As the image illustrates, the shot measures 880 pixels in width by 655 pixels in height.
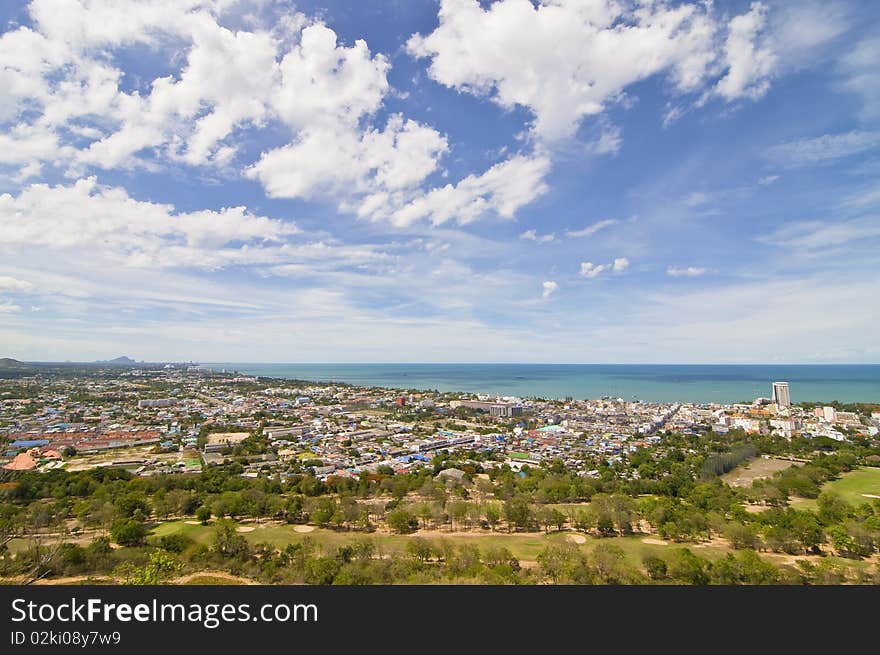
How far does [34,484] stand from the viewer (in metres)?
19.0

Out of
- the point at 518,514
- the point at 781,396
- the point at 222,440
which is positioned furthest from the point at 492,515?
the point at 781,396

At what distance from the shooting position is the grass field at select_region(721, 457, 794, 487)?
2356cm

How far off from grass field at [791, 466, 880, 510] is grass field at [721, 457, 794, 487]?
2.78 m

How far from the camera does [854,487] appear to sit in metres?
21.6

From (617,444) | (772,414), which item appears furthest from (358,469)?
(772,414)

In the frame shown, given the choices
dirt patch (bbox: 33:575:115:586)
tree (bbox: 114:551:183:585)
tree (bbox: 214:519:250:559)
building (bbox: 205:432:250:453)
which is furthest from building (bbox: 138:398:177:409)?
tree (bbox: 114:551:183:585)

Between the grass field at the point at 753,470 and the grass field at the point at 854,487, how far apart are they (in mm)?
2782

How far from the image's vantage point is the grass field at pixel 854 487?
1935cm

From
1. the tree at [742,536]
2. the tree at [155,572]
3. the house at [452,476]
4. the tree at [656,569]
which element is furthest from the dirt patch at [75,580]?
the tree at [742,536]

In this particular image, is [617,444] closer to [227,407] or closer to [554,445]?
[554,445]

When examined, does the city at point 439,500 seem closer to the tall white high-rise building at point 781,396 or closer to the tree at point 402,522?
the tree at point 402,522

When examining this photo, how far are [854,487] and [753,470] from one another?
4.71 metres

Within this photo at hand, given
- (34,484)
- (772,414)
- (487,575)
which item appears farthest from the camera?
(772,414)
